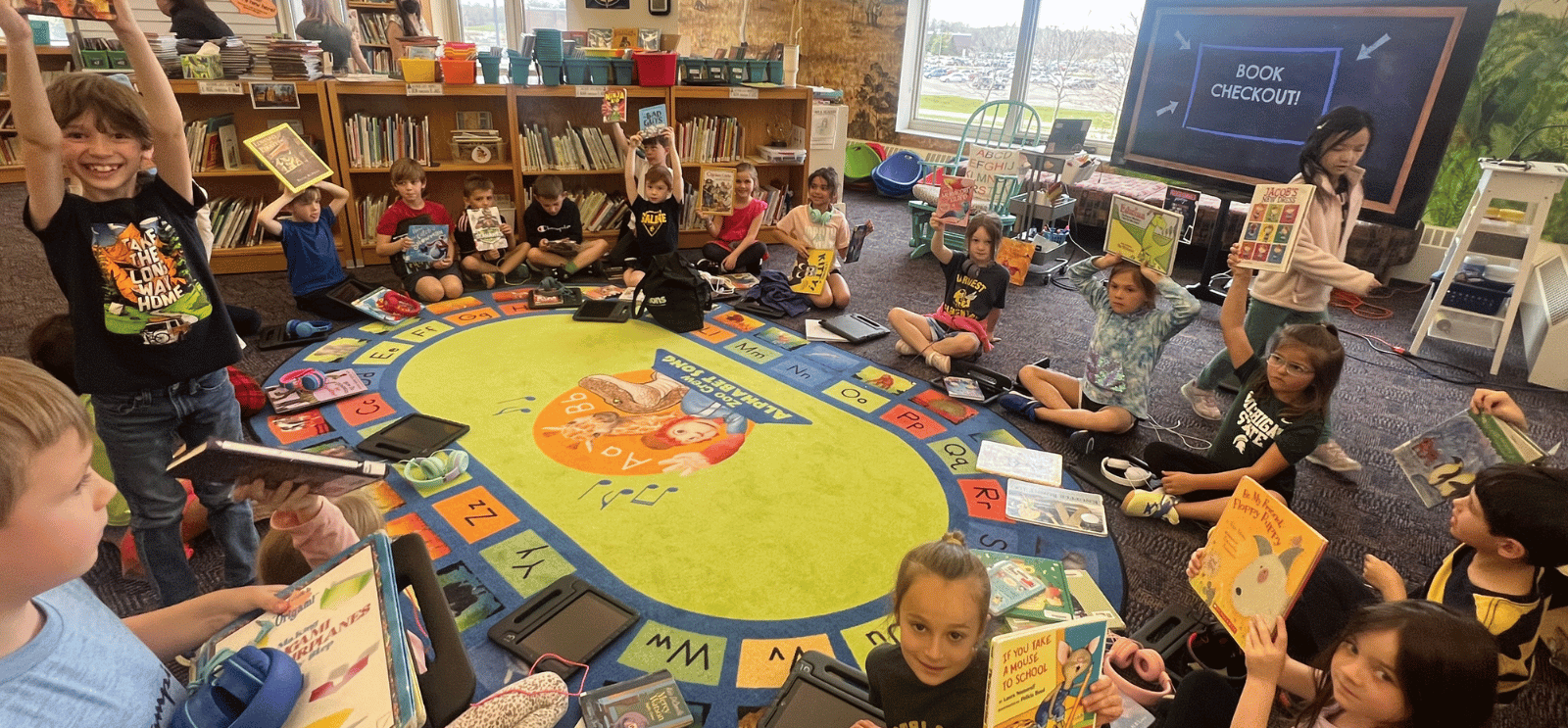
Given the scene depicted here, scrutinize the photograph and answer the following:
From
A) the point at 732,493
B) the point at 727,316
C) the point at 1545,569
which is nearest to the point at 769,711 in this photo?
the point at 732,493

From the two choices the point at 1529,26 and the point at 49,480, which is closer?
the point at 49,480

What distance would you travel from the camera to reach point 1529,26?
473cm

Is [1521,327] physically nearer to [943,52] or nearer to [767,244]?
[767,244]

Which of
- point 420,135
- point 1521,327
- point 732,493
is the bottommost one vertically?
point 732,493

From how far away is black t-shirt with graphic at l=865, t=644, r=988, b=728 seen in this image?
1.48 meters

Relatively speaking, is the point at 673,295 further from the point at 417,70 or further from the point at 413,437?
the point at 417,70

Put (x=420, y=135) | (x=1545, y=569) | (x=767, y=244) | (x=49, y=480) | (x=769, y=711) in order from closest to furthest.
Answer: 1. (x=49, y=480)
2. (x=1545, y=569)
3. (x=769, y=711)
4. (x=420, y=135)
5. (x=767, y=244)

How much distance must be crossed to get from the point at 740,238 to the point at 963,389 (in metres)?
2.20

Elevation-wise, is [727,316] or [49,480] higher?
[49,480]

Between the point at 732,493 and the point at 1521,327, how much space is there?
4.81 meters

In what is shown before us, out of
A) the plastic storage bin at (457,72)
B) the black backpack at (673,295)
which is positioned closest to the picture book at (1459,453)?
the black backpack at (673,295)

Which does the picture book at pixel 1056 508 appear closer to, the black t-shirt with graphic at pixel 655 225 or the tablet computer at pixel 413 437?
the tablet computer at pixel 413 437

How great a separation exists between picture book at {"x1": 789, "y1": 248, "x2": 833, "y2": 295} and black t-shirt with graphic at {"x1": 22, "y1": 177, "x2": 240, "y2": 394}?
3.09 metres

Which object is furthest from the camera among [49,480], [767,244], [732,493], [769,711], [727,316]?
[767,244]
